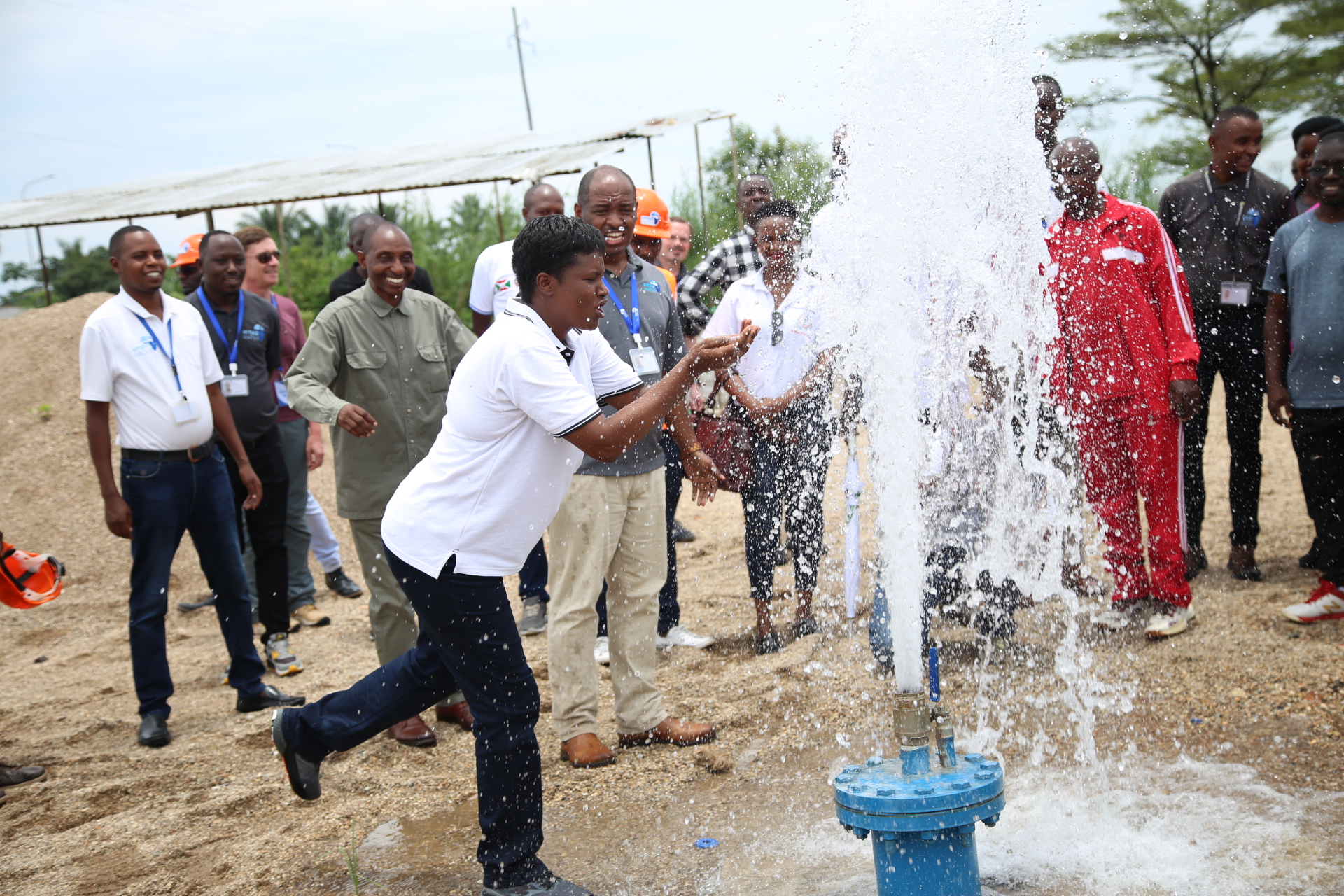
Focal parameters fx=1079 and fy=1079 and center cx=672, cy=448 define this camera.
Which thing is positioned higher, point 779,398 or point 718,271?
point 718,271

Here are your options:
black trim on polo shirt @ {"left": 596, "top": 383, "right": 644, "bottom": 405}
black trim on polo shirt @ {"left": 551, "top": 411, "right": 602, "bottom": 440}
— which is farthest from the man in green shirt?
black trim on polo shirt @ {"left": 551, "top": 411, "right": 602, "bottom": 440}

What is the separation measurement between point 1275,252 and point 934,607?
2511 millimetres

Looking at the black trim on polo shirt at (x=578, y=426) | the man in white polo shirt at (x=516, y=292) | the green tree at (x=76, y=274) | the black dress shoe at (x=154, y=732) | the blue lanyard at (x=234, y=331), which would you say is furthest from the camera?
the green tree at (x=76, y=274)

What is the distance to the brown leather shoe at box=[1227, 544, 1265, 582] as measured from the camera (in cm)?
587

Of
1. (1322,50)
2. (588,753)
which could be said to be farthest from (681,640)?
(1322,50)

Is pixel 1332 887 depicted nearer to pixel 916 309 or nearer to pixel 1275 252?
pixel 916 309

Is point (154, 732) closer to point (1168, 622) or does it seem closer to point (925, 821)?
point (925, 821)

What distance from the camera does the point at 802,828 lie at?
3.54 meters

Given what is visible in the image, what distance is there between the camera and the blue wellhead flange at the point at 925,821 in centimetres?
250

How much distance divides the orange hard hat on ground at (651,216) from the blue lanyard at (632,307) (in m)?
1.33

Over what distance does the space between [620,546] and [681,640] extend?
1513 millimetres

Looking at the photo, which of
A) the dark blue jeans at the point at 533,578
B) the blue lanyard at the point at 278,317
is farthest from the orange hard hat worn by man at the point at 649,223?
the blue lanyard at the point at 278,317

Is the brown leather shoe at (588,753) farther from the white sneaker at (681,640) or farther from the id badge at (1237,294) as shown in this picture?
the id badge at (1237,294)

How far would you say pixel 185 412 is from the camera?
4867 millimetres
